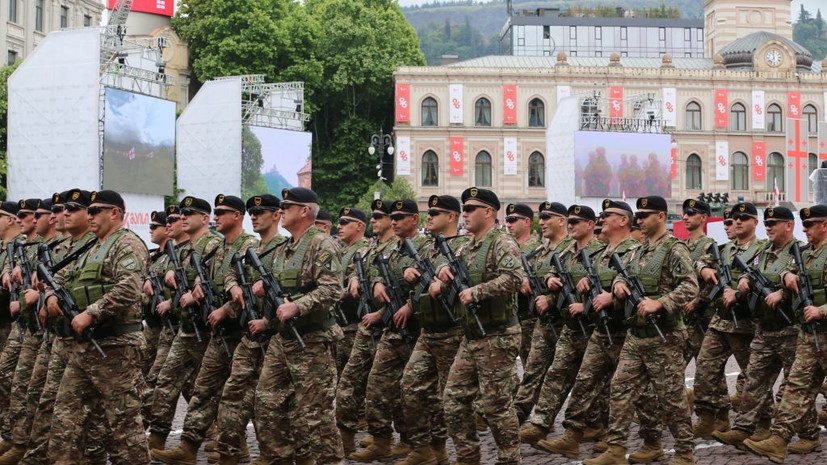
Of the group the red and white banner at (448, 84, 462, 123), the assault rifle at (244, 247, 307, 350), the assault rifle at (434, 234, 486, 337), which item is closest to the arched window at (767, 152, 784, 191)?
the red and white banner at (448, 84, 462, 123)

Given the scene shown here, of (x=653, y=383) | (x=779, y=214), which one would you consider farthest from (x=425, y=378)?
(x=779, y=214)

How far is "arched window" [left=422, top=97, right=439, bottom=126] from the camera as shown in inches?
2279

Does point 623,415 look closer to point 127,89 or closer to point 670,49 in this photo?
point 127,89

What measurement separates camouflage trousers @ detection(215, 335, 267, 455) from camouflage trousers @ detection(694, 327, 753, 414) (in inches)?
152

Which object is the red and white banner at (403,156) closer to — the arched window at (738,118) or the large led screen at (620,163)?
the large led screen at (620,163)

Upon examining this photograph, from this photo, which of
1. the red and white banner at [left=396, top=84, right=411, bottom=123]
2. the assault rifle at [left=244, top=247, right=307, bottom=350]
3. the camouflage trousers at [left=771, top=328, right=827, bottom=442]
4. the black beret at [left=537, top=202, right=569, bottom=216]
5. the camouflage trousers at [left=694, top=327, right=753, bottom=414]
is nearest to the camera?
the assault rifle at [left=244, top=247, right=307, bottom=350]

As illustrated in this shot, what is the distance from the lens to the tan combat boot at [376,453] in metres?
8.69

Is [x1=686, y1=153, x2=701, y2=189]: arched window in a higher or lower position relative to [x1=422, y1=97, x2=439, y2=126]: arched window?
lower

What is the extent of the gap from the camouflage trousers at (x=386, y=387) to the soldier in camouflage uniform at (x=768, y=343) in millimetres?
2645

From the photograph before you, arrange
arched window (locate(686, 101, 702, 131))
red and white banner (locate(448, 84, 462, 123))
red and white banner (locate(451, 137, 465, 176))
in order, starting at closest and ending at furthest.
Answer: red and white banner (locate(448, 84, 462, 123)), red and white banner (locate(451, 137, 465, 176)), arched window (locate(686, 101, 702, 131))

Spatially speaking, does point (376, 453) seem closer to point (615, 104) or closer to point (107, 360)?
point (107, 360)

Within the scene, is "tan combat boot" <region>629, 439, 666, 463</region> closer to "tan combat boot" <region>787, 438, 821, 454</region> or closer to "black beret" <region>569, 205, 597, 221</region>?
"tan combat boot" <region>787, 438, 821, 454</region>

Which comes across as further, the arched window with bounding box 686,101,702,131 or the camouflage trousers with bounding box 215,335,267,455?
the arched window with bounding box 686,101,702,131

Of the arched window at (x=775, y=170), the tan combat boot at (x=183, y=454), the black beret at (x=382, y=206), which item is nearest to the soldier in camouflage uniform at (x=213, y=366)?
the tan combat boot at (x=183, y=454)
